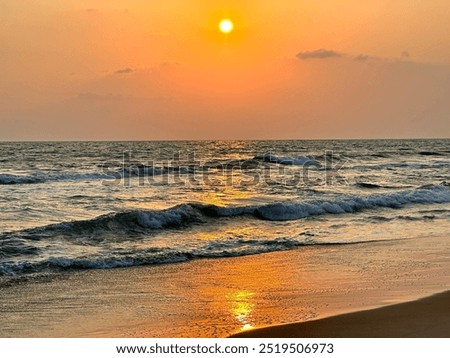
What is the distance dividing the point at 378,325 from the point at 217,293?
8.75ft

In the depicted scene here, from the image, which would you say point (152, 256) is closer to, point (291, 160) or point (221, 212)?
point (221, 212)

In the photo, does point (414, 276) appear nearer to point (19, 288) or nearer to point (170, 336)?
point (170, 336)

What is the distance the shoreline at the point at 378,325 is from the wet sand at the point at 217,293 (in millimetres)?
229

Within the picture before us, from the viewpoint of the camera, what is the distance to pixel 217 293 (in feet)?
30.2

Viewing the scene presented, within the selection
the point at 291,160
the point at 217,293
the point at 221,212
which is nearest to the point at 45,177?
the point at 221,212

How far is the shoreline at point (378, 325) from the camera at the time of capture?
23.0 feet

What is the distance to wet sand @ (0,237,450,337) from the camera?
7641 mm

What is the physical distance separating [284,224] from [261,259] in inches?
220

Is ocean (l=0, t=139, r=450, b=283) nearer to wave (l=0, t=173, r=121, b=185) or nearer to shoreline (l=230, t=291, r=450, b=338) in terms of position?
wave (l=0, t=173, r=121, b=185)

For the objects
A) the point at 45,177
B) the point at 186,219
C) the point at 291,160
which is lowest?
the point at 186,219

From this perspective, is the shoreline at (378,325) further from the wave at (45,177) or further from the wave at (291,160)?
the wave at (291,160)

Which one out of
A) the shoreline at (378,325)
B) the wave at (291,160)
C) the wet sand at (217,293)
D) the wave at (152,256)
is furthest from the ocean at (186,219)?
the wave at (291,160)

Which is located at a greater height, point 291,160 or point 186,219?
point 291,160

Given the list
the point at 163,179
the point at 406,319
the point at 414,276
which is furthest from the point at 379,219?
the point at 163,179
